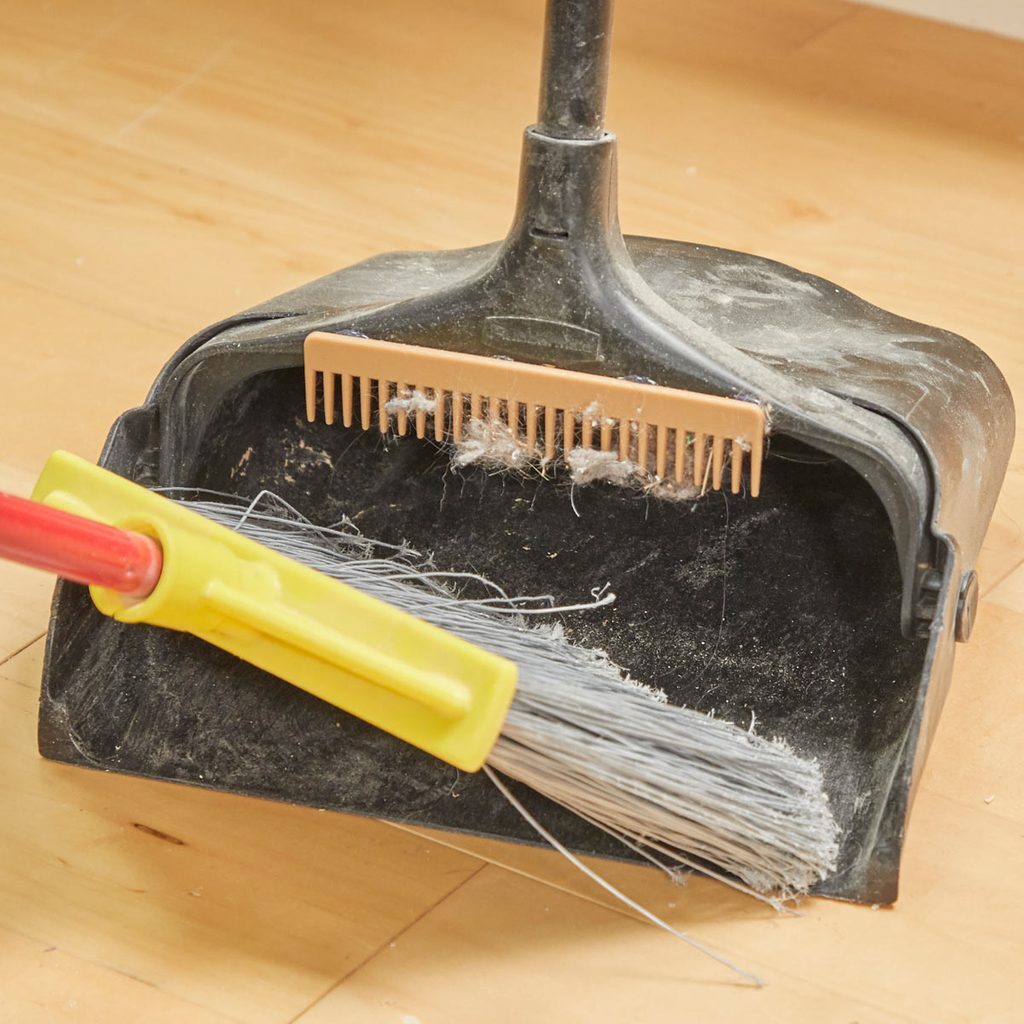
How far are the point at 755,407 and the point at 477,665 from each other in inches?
6.1

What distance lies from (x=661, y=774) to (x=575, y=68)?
29 centimetres

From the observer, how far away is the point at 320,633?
0.70m

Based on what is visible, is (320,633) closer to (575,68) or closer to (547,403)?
(547,403)

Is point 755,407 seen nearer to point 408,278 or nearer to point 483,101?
point 408,278

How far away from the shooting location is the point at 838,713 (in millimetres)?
798

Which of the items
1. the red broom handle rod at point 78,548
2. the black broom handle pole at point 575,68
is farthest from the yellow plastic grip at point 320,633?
the black broom handle pole at point 575,68

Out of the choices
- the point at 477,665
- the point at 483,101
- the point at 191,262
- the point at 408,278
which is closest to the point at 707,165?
the point at 483,101

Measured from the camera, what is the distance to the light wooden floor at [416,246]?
2.31ft

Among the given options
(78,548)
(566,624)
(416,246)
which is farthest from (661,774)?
(416,246)

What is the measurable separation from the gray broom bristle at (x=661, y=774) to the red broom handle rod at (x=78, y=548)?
133 mm

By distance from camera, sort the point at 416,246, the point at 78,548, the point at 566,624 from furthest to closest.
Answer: the point at 416,246 → the point at 566,624 → the point at 78,548

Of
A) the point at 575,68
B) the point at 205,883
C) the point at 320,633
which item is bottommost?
the point at 205,883

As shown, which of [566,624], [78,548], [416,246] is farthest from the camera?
[416,246]

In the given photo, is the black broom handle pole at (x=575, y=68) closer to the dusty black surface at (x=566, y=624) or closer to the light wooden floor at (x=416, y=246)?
the dusty black surface at (x=566, y=624)
